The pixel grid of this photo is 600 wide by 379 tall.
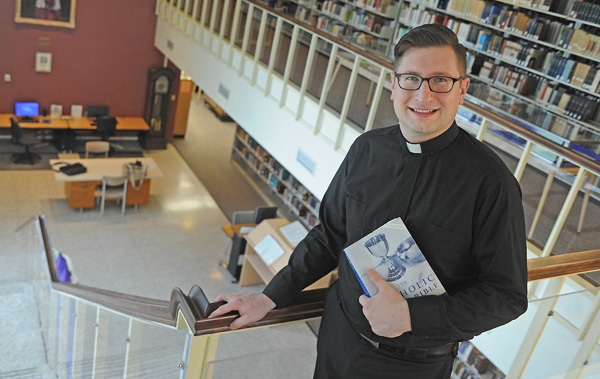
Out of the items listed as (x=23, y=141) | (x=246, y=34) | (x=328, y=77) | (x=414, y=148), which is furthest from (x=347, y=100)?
(x=23, y=141)

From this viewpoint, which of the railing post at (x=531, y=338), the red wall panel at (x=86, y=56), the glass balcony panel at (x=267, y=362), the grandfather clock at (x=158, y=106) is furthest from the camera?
the grandfather clock at (x=158, y=106)

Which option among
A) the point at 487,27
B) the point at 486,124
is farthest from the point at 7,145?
the point at 486,124

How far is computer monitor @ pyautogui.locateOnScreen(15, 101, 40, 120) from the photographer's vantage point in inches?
427

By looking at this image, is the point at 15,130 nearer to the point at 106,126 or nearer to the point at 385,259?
the point at 106,126

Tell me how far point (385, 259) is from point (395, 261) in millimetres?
26

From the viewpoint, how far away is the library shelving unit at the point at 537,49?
21.5 ft

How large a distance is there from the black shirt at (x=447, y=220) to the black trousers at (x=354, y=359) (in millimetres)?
42

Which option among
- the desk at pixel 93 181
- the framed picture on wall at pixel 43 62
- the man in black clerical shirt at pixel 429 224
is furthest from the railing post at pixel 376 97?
the framed picture on wall at pixel 43 62

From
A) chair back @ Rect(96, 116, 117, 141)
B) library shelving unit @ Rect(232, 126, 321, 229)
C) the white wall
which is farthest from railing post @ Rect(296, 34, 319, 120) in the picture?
chair back @ Rect(96, 116, 117, 141)

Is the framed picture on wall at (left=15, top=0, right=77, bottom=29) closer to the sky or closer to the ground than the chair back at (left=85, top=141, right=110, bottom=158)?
closer to the sky

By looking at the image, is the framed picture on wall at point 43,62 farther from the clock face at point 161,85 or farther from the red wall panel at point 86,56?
the clock face at point 161,85

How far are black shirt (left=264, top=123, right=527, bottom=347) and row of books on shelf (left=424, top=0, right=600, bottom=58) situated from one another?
6.01 m

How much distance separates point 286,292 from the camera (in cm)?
153

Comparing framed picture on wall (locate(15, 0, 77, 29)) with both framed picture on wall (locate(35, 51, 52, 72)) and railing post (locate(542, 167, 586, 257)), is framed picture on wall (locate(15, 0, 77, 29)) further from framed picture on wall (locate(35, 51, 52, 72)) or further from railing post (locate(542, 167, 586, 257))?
railing post (locate(542, 167, 586, 257))
